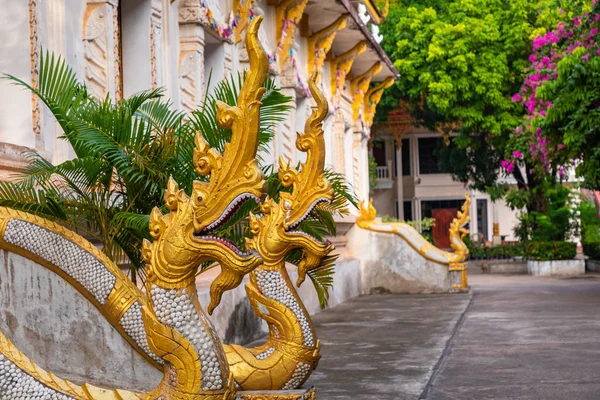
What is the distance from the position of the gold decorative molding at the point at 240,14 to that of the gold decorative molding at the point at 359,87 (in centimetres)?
955

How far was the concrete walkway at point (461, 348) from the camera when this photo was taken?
29.0 feet

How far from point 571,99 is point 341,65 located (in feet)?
18.6

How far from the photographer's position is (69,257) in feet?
17.7

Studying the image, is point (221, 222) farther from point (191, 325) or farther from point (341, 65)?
point (341, 65)

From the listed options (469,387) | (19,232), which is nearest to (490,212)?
(469,387)

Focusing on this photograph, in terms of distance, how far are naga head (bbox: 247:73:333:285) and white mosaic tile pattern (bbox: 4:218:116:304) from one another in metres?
1.27

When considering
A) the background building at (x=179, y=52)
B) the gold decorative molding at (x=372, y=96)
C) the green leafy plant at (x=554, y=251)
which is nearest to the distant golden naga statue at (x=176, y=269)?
the background building at (x=179, y=52)

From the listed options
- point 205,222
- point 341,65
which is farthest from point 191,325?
point 341,65

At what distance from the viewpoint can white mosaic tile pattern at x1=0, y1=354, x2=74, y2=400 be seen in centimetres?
440

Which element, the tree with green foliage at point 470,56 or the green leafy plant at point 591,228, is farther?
the green leafy plant at point 591,228

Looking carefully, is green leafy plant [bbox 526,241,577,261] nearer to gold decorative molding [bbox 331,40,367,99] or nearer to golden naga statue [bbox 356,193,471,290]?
golden naga statue [bbox 356,193,471,290]

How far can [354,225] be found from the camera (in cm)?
2169

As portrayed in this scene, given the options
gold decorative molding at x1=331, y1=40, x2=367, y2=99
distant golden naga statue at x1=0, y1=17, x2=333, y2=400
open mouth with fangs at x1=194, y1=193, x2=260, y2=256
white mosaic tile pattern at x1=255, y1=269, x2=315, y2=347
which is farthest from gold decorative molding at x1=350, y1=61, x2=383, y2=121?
open mouth with fangs at x1=194, y1=193, x2=260, y2=256

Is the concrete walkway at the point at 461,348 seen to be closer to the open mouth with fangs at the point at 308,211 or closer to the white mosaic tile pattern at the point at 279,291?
the white mosaic tile pattern at the point at 279,291
